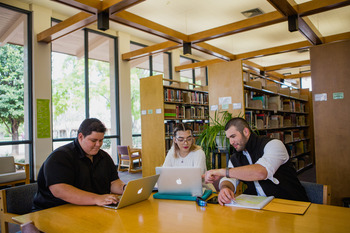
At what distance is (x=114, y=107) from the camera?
8.05 meters

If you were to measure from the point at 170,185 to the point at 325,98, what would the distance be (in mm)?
3389

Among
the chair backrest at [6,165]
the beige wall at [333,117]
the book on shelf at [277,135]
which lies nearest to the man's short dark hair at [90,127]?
the beige wall at [333,117]

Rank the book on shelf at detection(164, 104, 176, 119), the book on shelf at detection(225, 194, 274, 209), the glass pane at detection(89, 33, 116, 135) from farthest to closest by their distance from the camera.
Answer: the glass pane at detection(89, 33, 116, 135) < the book on shelf at detection(164, 104, 176, 119) < the book on shelf at detection(225, 194, 274, 209)

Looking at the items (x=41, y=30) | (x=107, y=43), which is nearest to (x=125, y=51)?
(x=107, y=43)

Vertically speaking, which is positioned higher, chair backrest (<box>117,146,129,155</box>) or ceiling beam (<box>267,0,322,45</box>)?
ceiling beam (<box>267,0,322,45</box>)

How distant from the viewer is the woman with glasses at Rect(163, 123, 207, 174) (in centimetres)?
290

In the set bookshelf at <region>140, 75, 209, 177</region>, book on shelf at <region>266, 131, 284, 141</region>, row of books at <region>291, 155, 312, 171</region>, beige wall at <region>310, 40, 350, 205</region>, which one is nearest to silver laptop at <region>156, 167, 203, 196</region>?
beige wall at <region>310, 40, 350, 205</region>

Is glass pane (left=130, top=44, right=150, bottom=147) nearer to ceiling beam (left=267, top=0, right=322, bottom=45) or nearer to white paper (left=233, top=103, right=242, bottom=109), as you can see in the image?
white paper (left=233, top=103, right=242, bottom=109)

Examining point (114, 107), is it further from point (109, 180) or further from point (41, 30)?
point (109, 180)

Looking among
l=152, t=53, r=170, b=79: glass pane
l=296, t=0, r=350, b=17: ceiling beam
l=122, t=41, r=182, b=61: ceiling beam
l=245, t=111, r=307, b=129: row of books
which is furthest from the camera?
l=152, t=53, r=170, b=79: glass pane

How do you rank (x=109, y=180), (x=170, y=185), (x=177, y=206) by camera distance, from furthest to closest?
(x=109, y=180) → (x=170, y=185) → (x=177, y=206)

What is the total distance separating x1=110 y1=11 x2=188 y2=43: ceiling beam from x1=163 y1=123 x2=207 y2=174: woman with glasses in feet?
9.33

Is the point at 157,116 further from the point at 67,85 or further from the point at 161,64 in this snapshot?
the point at 161,64

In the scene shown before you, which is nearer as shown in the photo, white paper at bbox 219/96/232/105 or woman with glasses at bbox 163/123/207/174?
woman with glasses at bbox 163/123/207/174
